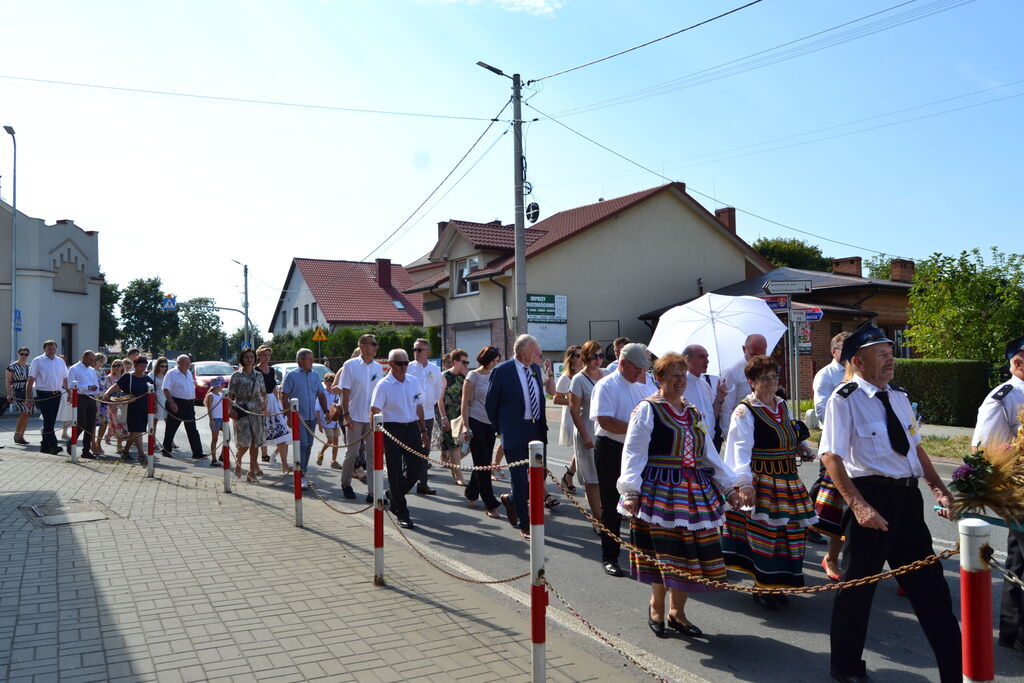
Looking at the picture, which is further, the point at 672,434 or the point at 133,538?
the point at 133,538

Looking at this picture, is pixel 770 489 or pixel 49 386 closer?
pixel 770 489

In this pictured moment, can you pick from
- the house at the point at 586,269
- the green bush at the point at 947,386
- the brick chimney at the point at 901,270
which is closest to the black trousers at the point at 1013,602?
the green bush at the point at 947,386

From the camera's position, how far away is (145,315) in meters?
87.1

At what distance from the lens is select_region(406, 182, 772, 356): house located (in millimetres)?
30859

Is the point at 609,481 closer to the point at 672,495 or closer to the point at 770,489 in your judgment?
the point at 770,489

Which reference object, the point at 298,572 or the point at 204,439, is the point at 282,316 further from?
the point at 298,572

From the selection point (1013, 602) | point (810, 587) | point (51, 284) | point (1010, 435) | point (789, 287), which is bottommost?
point (1013, 602)

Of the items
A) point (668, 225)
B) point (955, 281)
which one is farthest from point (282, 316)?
point (955, 281)

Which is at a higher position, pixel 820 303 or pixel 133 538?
pixel 820 303

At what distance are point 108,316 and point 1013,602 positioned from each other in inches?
3063

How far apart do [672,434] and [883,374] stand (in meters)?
1.30

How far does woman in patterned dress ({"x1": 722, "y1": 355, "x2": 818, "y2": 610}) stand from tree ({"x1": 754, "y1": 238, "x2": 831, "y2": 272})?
56.3m

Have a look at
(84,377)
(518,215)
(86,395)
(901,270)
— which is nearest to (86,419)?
(86,395)

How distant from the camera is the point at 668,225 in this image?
3400 centimetres
